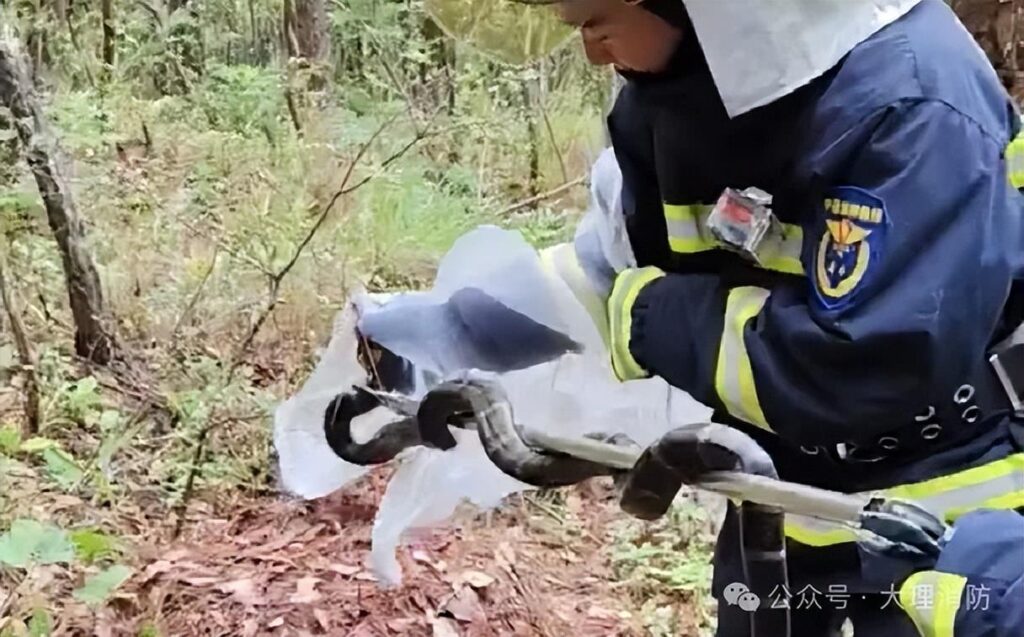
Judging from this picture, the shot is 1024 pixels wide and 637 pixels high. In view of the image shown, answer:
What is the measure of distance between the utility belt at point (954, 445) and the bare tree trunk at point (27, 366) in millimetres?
1240

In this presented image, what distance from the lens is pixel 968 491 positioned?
0.79 m

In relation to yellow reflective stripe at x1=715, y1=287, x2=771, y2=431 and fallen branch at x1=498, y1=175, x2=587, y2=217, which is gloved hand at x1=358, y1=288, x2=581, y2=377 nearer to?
yellow reflective stripe at x1=715, y1=287, x2=771, y2=431

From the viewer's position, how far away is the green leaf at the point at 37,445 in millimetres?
1584

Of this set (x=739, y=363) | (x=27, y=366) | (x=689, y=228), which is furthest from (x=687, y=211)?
(x=27, y=366)

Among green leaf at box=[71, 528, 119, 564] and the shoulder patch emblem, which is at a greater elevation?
the shoulder patch emblem

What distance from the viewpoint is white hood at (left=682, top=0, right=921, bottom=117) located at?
2.32 feet

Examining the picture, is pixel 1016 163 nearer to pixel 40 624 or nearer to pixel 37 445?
pixel 40 624

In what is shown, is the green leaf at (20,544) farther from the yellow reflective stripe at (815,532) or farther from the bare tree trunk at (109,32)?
the bare tree trunk at (109,32)

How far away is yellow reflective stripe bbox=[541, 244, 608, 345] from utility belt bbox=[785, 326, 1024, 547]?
0.23m

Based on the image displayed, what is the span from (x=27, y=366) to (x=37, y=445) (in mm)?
166

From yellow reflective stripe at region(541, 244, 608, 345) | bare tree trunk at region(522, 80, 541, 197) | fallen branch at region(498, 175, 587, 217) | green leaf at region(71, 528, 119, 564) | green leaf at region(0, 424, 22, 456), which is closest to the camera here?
yellow reflective stripe at region(541, 244, 608, 345)

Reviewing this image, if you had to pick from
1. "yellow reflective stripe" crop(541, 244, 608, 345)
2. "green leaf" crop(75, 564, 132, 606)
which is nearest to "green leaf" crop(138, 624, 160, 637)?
"green leaf" crop(75, 564, 132, 606)

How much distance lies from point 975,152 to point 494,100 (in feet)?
5.44

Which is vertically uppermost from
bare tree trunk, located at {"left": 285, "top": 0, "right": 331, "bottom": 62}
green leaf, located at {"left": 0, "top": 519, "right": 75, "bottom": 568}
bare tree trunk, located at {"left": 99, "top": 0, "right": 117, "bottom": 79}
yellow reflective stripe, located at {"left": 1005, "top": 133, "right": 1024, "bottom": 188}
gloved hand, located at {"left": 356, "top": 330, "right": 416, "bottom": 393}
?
yellow reflective stripe, located at {"left": 1005, "top": 133, "right": 1024, "bottom": 188}
